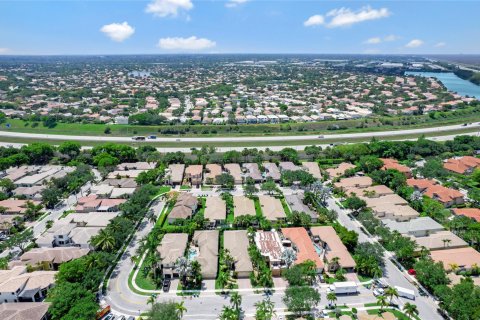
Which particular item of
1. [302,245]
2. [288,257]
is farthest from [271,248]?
[302,245]

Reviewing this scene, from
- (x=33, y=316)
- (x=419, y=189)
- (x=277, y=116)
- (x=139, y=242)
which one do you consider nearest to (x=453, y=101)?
(x=277, y=116)

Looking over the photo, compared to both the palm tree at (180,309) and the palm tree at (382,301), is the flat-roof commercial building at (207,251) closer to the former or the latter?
the palm tree at (180,309)

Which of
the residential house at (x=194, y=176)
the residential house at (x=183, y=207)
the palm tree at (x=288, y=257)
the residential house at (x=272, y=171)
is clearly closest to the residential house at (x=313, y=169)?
the residential house at (x=272, y=171)

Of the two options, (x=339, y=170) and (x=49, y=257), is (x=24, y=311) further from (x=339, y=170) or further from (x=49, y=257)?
(x=339, y=170)

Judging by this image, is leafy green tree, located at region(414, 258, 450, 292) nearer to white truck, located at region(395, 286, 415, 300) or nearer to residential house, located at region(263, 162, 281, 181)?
white truck, located at region(395, 286, 415, 300)

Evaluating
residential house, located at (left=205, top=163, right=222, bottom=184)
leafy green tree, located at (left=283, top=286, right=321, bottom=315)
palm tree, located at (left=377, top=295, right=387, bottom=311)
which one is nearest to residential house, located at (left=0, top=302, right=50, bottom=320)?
leafy green tree, located at (left=283, top=286, right=321, bottom=315)

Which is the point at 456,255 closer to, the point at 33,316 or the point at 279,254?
the point at 279,254
